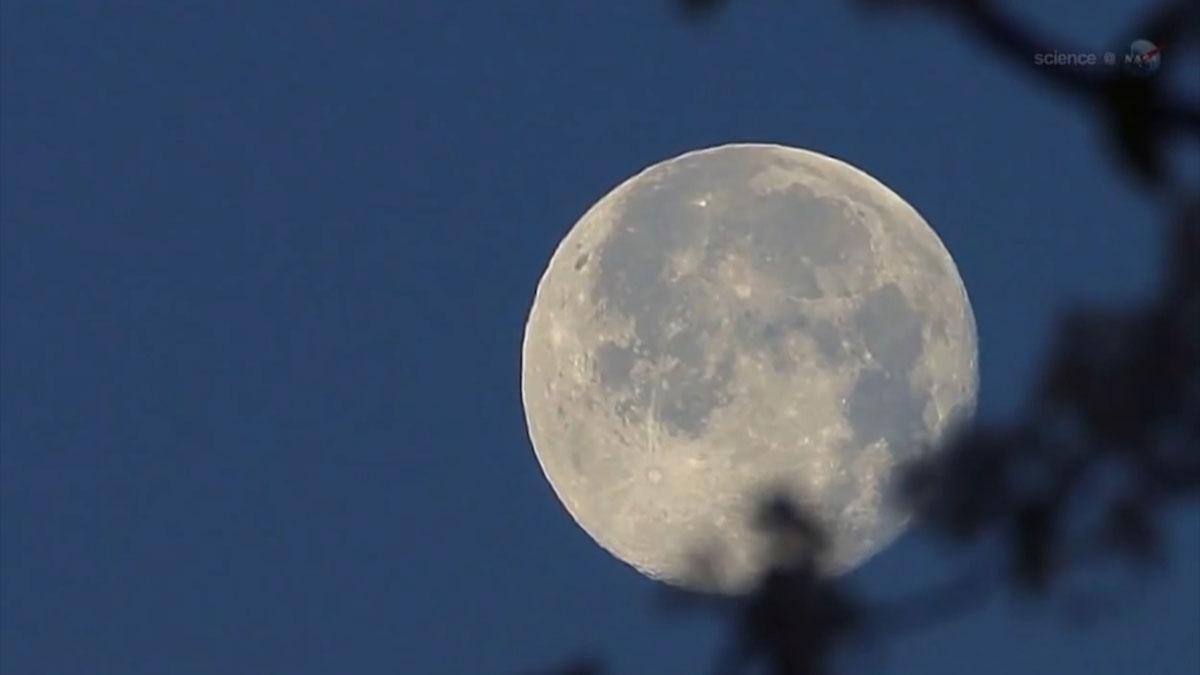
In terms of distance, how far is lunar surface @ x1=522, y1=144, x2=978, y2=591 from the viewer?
5.14m

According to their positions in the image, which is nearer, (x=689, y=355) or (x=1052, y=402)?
(x=1052, y=402)

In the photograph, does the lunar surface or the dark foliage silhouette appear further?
the lunar surface

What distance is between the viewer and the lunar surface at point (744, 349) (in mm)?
5145

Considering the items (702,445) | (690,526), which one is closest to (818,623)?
(690,526)

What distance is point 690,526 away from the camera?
496 centimetres

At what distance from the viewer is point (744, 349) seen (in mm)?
5348

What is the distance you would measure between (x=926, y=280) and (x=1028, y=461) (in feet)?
11.8

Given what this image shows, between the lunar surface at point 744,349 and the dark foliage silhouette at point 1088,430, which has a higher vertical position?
the lunar surface at point 744,349

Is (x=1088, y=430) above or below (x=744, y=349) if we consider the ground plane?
below

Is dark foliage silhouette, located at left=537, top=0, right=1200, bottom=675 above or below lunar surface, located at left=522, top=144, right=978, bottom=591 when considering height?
below

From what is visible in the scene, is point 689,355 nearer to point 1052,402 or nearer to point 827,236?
point 827,236

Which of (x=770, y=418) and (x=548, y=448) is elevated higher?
(x=548, y=448)

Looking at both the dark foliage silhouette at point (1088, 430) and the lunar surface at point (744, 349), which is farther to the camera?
the lunar surface at point (744, 349)

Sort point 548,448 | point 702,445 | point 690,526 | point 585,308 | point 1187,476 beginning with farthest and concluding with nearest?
1. point 548,448
2. point 585,308
3. point 702,445
4. point 690,526
5. point 1187,476
